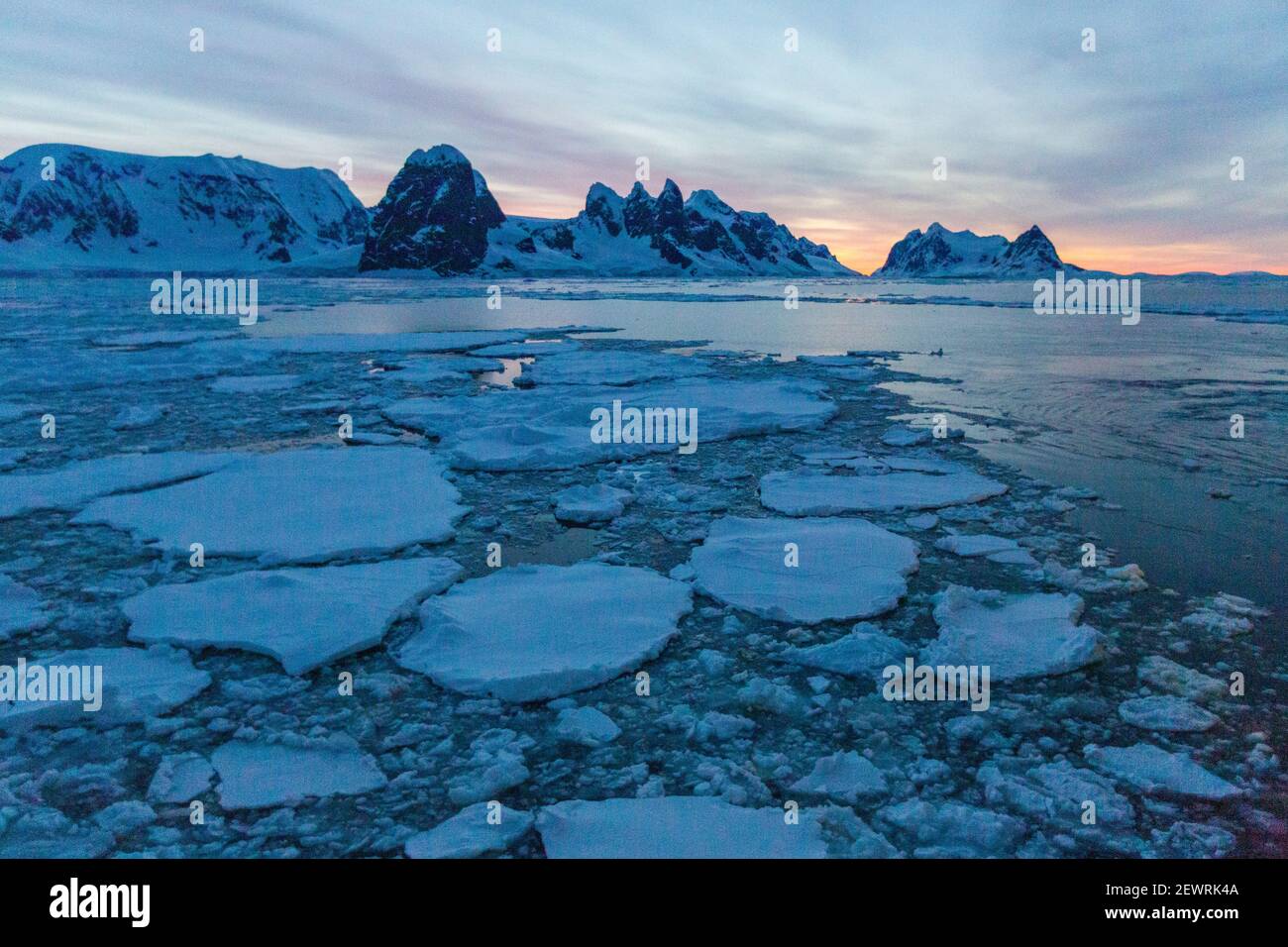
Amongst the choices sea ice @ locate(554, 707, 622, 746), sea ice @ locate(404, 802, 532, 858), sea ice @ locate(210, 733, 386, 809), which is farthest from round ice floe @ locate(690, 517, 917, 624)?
sea ice @ locate(210, 733, 386, 809)

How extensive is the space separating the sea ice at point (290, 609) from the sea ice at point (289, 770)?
2.50ft

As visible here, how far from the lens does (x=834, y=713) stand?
399 cm

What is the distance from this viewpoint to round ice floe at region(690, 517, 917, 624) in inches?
206

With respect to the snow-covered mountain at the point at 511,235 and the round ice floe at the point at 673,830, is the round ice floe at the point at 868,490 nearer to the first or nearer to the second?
the round ice floe at the point at 673,830

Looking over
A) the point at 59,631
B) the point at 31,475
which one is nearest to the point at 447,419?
the point at 31,475

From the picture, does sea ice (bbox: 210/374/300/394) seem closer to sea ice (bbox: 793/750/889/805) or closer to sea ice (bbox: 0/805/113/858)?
sea ice (bbox: 0/805/113/858)

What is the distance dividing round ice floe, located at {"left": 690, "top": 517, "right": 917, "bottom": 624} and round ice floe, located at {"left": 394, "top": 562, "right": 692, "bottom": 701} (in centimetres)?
51

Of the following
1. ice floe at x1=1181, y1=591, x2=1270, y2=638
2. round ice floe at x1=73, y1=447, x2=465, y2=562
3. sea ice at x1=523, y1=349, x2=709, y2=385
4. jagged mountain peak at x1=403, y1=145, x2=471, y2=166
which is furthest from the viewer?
jagged mountain peak at x1=403, y1=145, x2=471, y2=166

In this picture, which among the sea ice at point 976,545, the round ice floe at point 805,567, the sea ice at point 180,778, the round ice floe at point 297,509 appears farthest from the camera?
the round ice floe at point 297,509

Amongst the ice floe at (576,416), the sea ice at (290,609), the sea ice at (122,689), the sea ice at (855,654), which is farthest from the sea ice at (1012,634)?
the ice floe at (576,416)

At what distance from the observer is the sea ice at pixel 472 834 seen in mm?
2969

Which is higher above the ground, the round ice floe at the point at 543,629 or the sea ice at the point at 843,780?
the round ice floe at the point at 543,629
